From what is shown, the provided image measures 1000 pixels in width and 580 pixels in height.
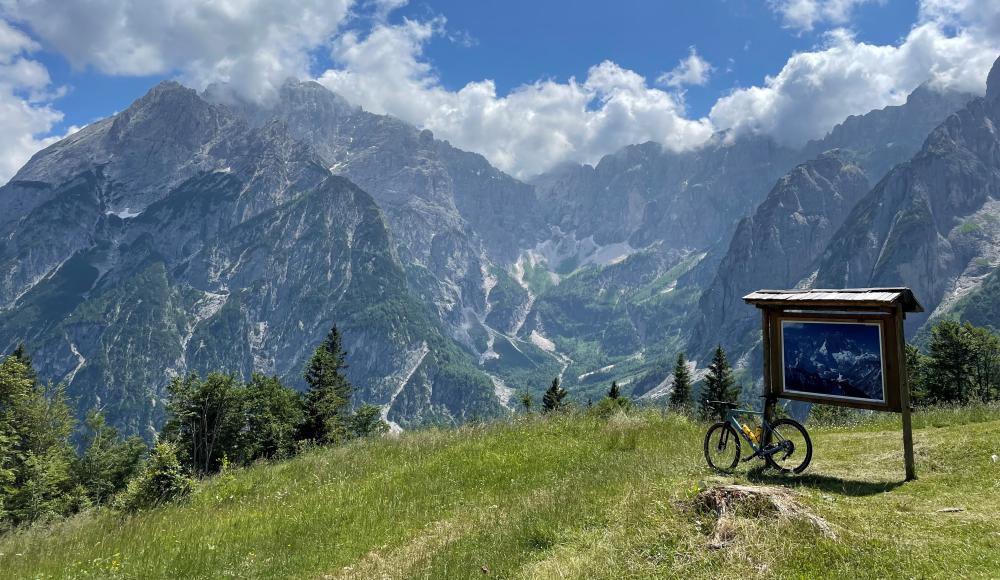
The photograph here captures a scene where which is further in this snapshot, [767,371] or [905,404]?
[767,371]

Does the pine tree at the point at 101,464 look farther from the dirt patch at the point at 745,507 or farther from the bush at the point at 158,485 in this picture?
the dirt patch at the point at 745,507

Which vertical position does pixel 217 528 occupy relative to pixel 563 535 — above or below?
below

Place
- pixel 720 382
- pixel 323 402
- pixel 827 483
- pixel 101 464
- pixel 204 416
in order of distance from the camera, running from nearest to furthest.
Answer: pixel 827 483
pixel 204 416
pixel 323 402
pixel 101 464
pixel 720 382

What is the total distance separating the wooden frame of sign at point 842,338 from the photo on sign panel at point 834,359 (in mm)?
19

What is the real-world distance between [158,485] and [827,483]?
678 inches

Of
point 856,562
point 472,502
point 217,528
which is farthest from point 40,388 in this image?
point 856,562

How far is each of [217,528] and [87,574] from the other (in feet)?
8.54

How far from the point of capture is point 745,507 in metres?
8.22

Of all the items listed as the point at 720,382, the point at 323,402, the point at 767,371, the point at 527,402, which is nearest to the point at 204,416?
the point at 323,402

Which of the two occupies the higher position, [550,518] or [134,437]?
[550,518]

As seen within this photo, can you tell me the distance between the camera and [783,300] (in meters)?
13.2

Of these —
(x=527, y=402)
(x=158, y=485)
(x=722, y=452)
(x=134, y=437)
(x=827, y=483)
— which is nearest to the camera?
(x=827, y=483)

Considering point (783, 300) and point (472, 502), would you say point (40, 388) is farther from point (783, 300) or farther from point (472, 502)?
point (783, 300)

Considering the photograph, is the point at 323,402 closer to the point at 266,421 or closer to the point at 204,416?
the point at 266,421
